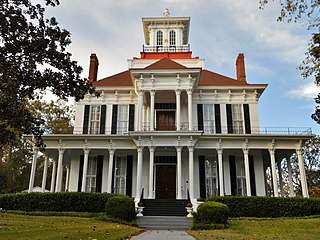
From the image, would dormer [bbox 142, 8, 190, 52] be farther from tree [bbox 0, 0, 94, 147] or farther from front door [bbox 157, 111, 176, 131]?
tree [bbox 0, 0, 94, 147]

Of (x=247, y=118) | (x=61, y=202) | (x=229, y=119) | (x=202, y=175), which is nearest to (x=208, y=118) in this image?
(x=229, y=119)

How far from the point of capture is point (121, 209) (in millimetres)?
13086

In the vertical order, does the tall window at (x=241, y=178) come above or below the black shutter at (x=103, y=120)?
below

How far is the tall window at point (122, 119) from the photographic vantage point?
859 inches

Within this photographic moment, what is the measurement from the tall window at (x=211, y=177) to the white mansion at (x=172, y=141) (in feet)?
0.22

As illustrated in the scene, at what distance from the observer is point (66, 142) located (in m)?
19.8

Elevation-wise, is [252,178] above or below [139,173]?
below

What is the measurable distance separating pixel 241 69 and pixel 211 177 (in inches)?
375

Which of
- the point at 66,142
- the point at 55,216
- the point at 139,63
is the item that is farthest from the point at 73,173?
the point at 139,63

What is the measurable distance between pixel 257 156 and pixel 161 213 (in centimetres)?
879

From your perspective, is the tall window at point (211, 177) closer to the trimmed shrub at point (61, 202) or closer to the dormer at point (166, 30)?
the trimmed shrub at point (61, 202)

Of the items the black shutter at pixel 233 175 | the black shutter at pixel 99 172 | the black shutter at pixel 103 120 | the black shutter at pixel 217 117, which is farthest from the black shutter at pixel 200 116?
the black shutter at pixel 99 172

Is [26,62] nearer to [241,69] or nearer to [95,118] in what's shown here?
[95,118]

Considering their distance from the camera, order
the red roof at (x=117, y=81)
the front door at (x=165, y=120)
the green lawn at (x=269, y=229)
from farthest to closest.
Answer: the red roof at (x=117, y=81) → the front door at (x=165, y=120) → the green lawn at (x=269, y=229)
